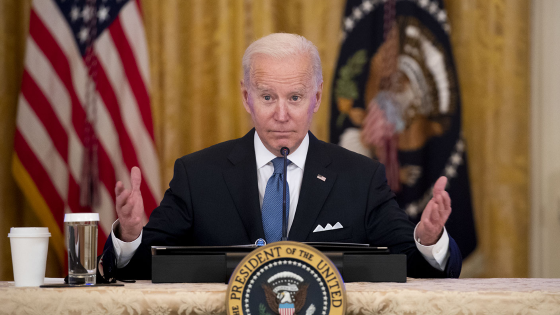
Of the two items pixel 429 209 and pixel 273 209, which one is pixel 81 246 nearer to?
pixel 273 209

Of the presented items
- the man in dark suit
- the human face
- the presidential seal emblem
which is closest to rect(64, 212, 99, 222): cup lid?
the presidential seal emblem

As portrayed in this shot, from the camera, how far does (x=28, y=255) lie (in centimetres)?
117

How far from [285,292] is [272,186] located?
782 millimetres

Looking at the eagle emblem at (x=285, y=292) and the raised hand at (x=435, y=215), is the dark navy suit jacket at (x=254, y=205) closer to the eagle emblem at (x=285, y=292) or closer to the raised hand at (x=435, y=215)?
the raised hand at (x=435, y=215)

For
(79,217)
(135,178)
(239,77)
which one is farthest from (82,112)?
(79,217)

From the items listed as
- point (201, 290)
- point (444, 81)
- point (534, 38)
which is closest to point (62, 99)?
point (444, 81)

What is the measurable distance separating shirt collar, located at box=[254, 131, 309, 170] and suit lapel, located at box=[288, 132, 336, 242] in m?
0.02

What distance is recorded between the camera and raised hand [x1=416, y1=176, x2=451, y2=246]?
1.28 m

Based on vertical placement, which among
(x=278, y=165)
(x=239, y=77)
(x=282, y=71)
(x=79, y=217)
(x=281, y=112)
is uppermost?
(x=239, y=77)

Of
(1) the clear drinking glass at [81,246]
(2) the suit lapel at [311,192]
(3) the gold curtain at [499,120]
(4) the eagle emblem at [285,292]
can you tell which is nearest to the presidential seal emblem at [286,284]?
(4) the eagle emblem at [285,292]

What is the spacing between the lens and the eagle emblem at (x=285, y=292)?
896mm

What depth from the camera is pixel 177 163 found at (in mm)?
1888

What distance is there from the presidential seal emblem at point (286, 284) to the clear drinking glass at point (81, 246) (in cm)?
40

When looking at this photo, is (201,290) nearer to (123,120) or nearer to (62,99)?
(123,120)
